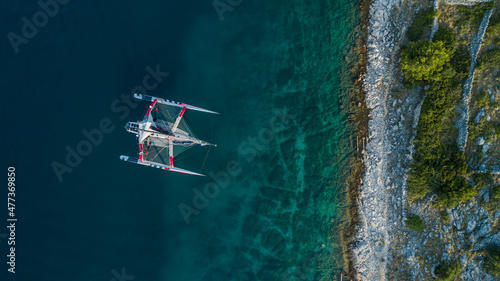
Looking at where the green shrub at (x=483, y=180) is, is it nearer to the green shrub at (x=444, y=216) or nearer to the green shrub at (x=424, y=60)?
the green shrub at (x=444, y=216)

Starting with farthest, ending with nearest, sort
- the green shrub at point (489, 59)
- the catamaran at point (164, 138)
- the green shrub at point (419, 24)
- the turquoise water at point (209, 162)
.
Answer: the turquoise water at point (209, 162) < the catamaran at point (164, 138) < the green shrub at point (419, 24) < the green shrub at point (489, 59)

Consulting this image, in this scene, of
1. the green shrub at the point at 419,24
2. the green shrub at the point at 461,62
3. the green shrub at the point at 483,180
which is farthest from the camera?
the green shrub at the point at 419,24

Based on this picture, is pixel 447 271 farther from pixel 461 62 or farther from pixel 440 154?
pixel 461 62
